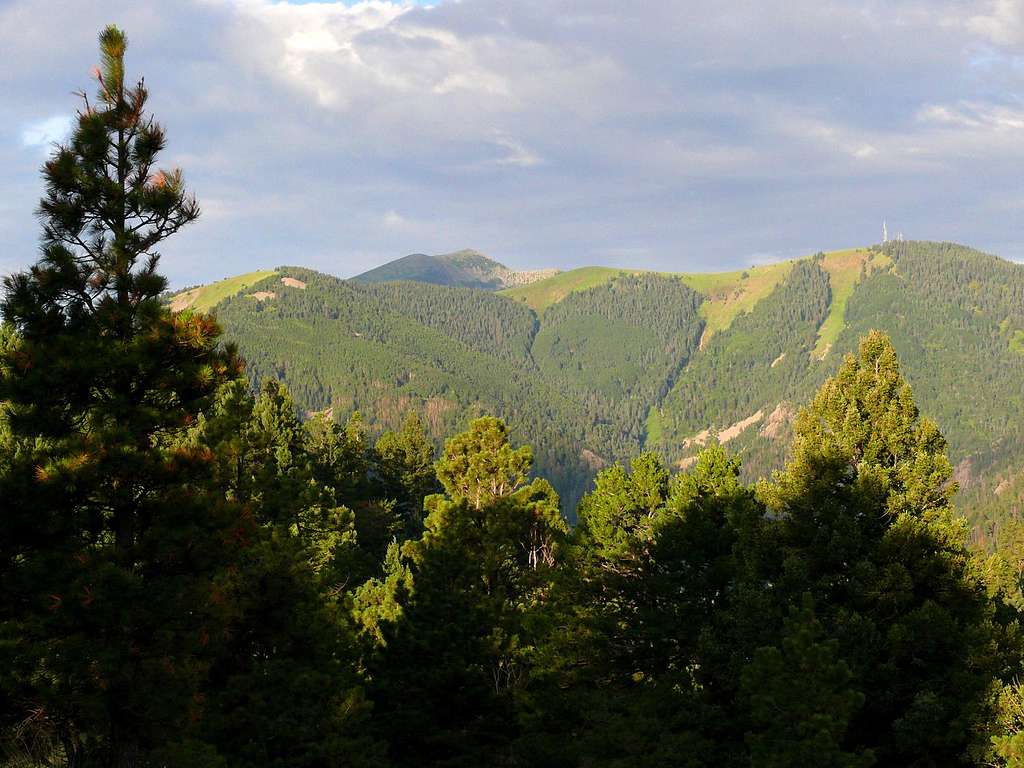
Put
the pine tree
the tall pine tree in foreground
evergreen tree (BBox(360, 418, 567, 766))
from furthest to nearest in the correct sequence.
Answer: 1. evergreen tree (BBox(360, 418, 567, 766))
2. the pine tree
3. the tall pine tree in foreground

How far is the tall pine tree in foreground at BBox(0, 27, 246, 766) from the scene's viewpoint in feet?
59.4

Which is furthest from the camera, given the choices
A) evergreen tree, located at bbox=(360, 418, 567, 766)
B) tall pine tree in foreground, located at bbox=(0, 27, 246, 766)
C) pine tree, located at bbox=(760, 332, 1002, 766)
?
evergreen tree, located at bbox=(360, 418, 567, 766)

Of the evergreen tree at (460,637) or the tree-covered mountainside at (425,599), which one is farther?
the evergreen tree at (460,637)

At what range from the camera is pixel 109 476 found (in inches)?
735

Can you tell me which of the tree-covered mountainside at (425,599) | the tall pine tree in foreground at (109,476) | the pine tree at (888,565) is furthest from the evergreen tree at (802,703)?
the tall pine tree in foreground at (109,476)

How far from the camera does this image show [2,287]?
63.1ft

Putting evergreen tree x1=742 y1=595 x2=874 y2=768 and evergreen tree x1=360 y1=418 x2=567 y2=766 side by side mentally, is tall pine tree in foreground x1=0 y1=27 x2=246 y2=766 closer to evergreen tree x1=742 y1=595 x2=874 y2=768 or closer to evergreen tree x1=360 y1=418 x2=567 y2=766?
evergreen tree x1=742 y1=595 x2=874 y2=768

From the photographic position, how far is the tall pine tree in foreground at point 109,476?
18.1 meters

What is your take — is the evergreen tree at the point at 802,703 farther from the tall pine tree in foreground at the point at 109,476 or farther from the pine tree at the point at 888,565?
the tall pine tree in foreground at the point at 109,476

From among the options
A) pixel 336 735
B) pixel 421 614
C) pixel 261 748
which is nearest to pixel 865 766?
pixel 336 735

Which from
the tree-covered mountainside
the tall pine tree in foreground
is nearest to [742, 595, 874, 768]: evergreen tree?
the tree-covered mountainside

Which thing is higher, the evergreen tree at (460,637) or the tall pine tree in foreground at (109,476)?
the tall pine tree in foreground at (109,476)

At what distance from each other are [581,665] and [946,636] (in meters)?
13.6

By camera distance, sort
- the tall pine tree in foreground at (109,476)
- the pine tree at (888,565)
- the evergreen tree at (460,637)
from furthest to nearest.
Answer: the evergreen tree at (460,637)
the pine tree at (888,565)
the tall pine tree in foreground at (109,476)
